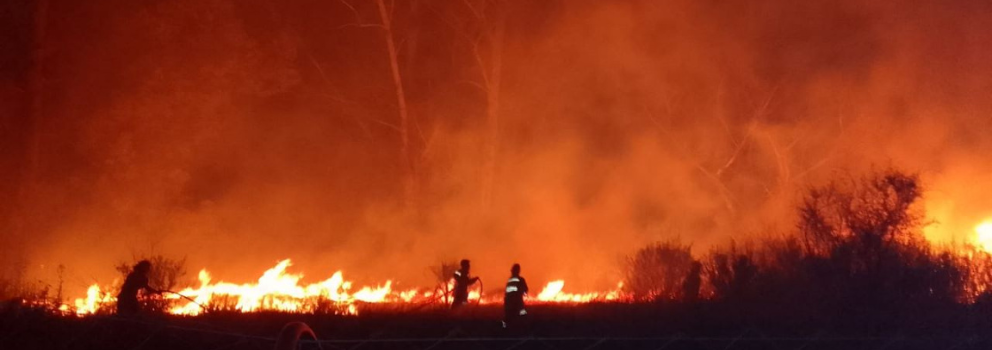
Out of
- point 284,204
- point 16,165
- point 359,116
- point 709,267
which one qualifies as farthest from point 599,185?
point 16,165

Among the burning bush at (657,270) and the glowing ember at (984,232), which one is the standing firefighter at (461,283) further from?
the glowing ember at (984,232)

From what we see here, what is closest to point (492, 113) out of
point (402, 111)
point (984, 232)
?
point (402, 111)

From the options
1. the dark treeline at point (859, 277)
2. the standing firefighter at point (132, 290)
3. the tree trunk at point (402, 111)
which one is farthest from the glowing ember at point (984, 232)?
the standing firefighter at point (132, 290)

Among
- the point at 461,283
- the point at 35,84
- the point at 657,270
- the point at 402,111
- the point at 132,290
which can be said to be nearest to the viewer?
the point at 132,290

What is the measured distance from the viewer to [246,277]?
24031 millimetres

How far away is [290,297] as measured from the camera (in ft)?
57.6

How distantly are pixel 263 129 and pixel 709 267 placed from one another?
15.6 metres

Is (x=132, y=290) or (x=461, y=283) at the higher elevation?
(x=461, y=283)

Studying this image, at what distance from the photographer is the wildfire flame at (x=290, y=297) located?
1530 centimetres

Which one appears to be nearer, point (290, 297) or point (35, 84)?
point (290, 297)

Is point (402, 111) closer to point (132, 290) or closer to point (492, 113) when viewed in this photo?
point (492, 113)

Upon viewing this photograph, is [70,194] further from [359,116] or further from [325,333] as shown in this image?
[325,333]

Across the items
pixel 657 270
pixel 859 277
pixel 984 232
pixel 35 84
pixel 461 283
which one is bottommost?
pixel 859 277

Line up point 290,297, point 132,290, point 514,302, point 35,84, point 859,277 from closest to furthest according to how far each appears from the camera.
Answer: point 132,290 → point 514,302 → point 859,277 → point 290,297 → point 35,84
